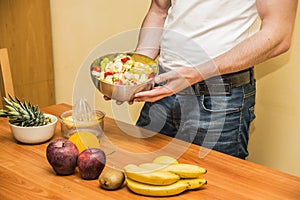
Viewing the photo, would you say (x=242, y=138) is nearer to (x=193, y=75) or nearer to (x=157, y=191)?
(x=193, y=75)

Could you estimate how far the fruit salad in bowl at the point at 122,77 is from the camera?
4.99 ft

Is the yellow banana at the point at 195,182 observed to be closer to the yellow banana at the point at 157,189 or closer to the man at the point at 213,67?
the yellow banana at the point at 157,189

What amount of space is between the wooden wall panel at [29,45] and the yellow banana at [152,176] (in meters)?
1.74

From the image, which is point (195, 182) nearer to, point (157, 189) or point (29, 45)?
point (157, 189)

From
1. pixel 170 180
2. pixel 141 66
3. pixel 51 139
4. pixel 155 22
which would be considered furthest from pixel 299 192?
pixel 155 22

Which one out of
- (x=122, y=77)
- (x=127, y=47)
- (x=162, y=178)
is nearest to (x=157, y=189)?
(x=162, y=178)

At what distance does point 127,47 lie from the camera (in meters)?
2.55

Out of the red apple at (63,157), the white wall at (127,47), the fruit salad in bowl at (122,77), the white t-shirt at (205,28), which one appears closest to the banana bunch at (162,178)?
the red apple at (63,157)

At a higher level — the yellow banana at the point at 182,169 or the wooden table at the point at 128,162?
the yellow banana at the point at 182,169

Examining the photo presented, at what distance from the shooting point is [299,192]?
1297 millimetres

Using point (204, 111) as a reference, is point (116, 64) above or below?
above

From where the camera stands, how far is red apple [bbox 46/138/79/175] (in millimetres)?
1338

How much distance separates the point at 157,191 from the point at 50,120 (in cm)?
58

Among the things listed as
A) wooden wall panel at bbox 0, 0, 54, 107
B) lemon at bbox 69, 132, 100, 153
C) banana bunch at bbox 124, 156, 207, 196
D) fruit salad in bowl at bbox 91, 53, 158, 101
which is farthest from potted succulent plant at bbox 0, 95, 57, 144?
wooden wall panel at bbox 0, 0, 54, 107
